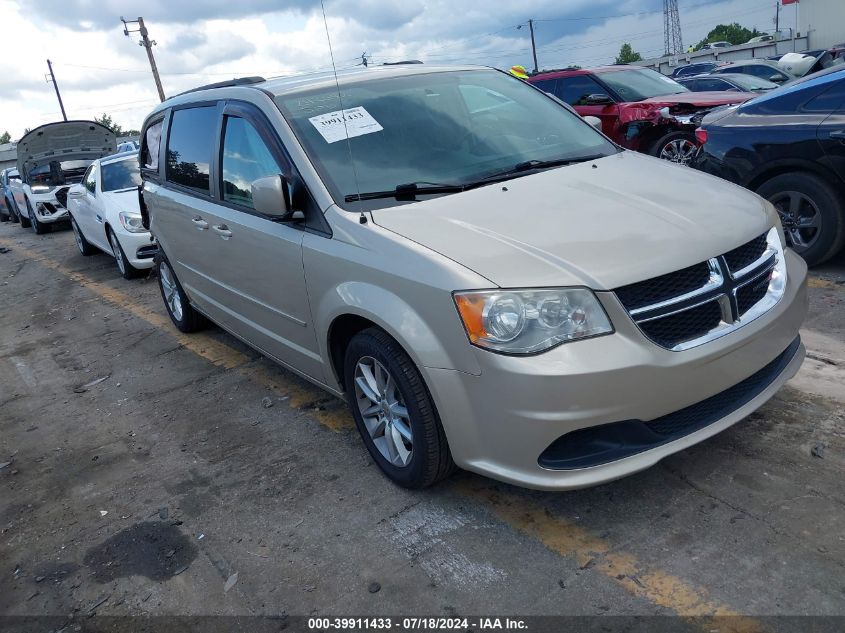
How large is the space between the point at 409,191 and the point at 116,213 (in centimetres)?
678

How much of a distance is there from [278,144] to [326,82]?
60 centimetres

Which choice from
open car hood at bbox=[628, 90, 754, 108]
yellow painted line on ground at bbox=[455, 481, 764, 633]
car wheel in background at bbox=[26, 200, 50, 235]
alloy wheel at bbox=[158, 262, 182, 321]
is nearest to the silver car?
yellow painted line on ground at bbox=[455, 481, 764, 633]

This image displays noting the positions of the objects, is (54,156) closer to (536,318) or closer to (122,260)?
(122,260)

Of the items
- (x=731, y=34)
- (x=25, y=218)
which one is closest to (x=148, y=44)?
(x=25, y=218)

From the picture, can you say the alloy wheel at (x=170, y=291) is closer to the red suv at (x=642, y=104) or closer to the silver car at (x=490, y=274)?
the silver car at (x=490, y=274)

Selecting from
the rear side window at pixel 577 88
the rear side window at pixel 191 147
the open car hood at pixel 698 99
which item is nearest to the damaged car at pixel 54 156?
the rear side window at pixel 577 88

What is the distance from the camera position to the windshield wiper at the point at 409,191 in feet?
10.9

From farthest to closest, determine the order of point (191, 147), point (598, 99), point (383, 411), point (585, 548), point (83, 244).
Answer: point (83, 244), point (598, 99), point (191, 147), point (383, 411), point (585, 548)

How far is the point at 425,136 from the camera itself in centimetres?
367

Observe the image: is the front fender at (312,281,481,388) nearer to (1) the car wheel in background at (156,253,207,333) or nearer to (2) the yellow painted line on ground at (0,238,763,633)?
(2) the yellow painted line on ground at (0,238,763,633)

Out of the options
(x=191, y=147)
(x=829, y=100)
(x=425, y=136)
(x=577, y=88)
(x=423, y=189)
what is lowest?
(x=829, y=100)

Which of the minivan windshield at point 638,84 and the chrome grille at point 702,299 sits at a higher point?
the minivan windshield at point 638,84

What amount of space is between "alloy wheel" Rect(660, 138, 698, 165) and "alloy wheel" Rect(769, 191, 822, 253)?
3343mm

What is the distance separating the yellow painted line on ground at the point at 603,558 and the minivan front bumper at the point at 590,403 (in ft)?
1.10
